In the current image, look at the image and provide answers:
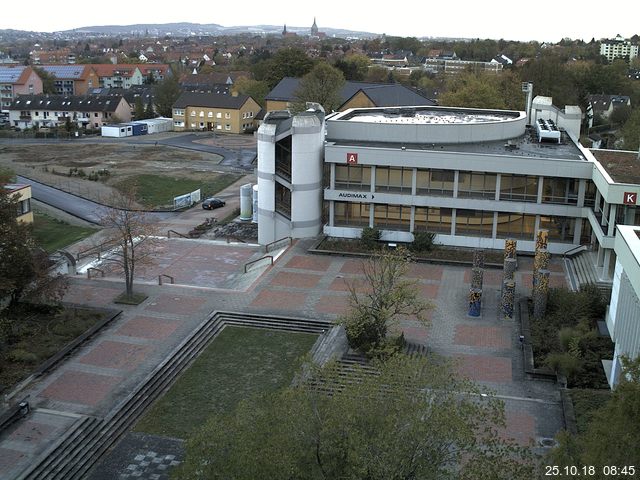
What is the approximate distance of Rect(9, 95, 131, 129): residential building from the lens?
364 feet

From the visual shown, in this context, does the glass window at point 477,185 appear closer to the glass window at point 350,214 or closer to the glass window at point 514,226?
the glass window at point 514,226

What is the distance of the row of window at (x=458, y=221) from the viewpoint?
42.4 meters

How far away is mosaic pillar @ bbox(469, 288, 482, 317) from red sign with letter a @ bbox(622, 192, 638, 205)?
8.38 metres

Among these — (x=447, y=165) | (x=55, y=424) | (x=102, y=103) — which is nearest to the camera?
(x=55, y=424)

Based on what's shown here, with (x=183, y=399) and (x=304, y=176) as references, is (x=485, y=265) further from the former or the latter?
(x=183, y=399)

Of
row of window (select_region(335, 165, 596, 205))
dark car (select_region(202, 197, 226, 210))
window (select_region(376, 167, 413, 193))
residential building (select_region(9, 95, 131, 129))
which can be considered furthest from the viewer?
residential building (select_region(9, 95, 131, 129))

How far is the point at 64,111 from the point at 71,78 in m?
37.6

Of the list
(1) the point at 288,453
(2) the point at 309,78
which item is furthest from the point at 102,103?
(1) the point at 288,453

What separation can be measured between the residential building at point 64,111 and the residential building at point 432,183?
235 ft

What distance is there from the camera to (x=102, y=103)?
111938 mm

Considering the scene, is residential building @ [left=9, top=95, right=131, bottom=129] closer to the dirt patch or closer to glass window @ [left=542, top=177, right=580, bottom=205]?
the dirt patch

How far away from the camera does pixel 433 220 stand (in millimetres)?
44031

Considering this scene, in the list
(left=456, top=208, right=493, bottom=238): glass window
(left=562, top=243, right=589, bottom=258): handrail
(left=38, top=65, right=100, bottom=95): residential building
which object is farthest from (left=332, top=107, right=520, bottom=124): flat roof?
(left=38, top=65, right=100, bottom=95): residential building

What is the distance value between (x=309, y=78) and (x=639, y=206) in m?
58.9
